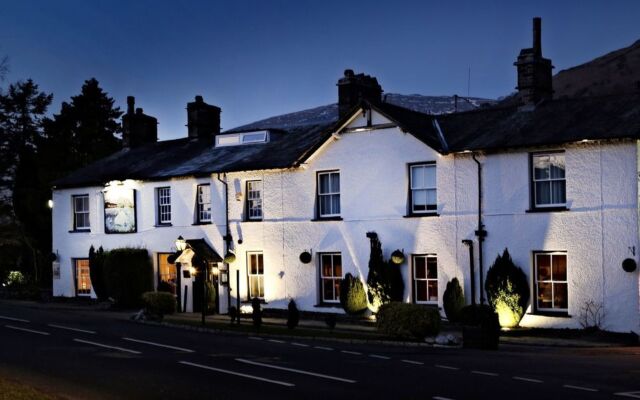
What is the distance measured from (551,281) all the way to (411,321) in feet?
17.4

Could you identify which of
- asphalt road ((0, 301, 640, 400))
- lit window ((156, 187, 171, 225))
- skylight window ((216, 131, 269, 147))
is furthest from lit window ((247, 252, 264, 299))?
asphalt road ((0, 301, 640, 400))

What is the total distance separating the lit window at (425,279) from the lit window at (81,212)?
727 inches

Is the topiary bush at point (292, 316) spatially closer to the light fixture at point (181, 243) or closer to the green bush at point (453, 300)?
the green bush at point (453, 300)

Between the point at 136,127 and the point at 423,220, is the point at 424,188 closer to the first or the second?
the point at 423,220

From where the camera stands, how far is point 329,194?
31656 mm

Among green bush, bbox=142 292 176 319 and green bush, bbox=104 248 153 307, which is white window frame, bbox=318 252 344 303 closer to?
green bush, bbox=142 292 176 319

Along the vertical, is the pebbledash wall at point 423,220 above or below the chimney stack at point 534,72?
below

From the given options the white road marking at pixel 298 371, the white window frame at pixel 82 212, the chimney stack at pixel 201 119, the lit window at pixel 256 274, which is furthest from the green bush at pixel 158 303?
the white road marking at pixel 298 371

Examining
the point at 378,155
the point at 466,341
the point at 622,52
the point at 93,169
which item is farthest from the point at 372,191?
the point at 622,52

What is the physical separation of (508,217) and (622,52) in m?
159

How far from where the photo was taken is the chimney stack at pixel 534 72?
29.1 metres

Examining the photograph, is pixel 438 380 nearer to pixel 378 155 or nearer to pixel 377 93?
pixel 378 155

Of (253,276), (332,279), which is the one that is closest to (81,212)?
(253,276)

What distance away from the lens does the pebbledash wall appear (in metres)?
25.0
